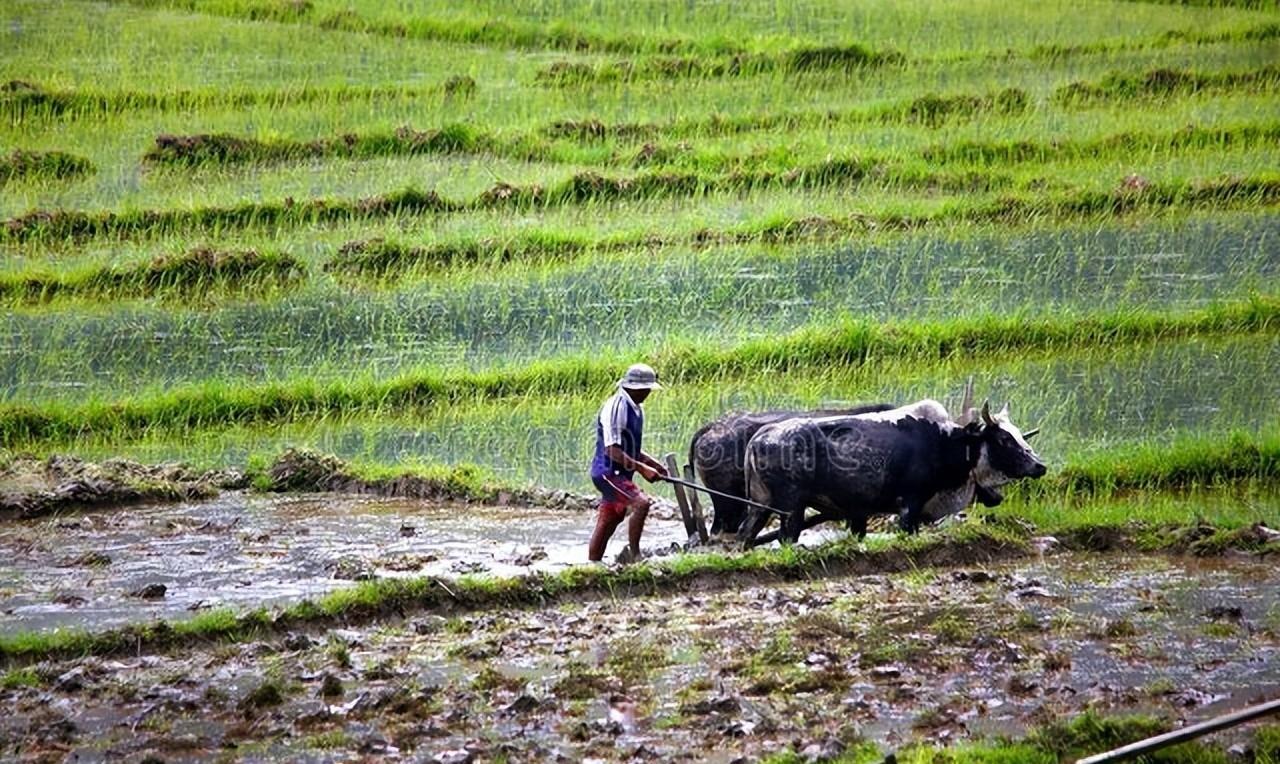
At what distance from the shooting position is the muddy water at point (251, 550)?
8.49m

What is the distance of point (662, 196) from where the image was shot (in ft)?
50.1

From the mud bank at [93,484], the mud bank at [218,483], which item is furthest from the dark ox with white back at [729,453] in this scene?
the mud bank at [93,484]

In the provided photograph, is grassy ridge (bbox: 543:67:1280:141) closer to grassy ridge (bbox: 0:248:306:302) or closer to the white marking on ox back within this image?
grassy ridge (bbox: 0:248:306:302)

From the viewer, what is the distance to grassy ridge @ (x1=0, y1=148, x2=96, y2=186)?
15586 mm

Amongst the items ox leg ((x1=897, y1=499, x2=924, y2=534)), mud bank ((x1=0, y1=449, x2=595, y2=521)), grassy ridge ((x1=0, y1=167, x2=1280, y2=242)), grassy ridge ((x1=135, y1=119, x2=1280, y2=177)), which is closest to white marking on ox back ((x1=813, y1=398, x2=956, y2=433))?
ox leg ((x1=897, y1=499, x2=924, y2=534))

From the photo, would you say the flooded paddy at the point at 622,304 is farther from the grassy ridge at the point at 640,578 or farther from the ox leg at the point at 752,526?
the grassy ridge at the point at 640,578

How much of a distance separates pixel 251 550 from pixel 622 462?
6.78ft

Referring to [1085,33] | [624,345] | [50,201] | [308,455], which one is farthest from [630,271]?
[1085,33]

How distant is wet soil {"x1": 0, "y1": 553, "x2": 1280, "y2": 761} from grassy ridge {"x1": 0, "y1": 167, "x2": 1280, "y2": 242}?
624 centimetres

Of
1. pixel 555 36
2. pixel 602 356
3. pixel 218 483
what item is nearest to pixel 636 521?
pixel 218 483

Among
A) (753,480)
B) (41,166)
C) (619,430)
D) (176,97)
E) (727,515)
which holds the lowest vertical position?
(727,515)

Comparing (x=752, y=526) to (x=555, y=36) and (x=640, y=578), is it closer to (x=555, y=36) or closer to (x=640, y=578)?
(x=640, y=578)

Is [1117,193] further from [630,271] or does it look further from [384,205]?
[384,205]

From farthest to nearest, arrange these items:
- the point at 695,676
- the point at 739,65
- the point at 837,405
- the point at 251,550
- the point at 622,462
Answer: the point at 739,65
the point at 837,405
the point at 251,550
the point at 622,462
the point at 695,676
